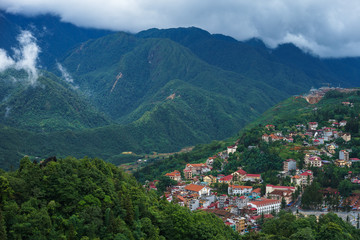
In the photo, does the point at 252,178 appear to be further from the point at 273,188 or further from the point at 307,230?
the point at 307,230

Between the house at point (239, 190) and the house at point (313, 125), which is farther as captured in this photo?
the house at point (313, 125)

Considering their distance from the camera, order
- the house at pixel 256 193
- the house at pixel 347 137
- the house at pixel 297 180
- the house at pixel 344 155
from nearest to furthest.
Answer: the house at pixel 256 193
the house at pixel 297 180
the house at pixel 344 155
the house at pixel 347 137

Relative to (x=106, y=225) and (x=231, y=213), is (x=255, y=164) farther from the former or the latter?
(x=106, y=225)

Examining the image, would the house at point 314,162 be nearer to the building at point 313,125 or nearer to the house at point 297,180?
the house at point 297,180

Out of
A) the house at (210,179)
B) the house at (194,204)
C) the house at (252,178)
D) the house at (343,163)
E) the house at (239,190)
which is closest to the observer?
the house at (194,204)

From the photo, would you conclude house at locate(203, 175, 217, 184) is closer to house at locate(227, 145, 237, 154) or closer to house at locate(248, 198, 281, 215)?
house at locate(227, 145, 237, 154)

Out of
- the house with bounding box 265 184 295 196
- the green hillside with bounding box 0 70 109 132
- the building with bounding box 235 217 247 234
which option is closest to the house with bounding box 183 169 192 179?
the house with bounding box 265 184 295 196

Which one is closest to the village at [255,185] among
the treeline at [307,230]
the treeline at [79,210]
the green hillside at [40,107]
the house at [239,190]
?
the house at [239,190]
